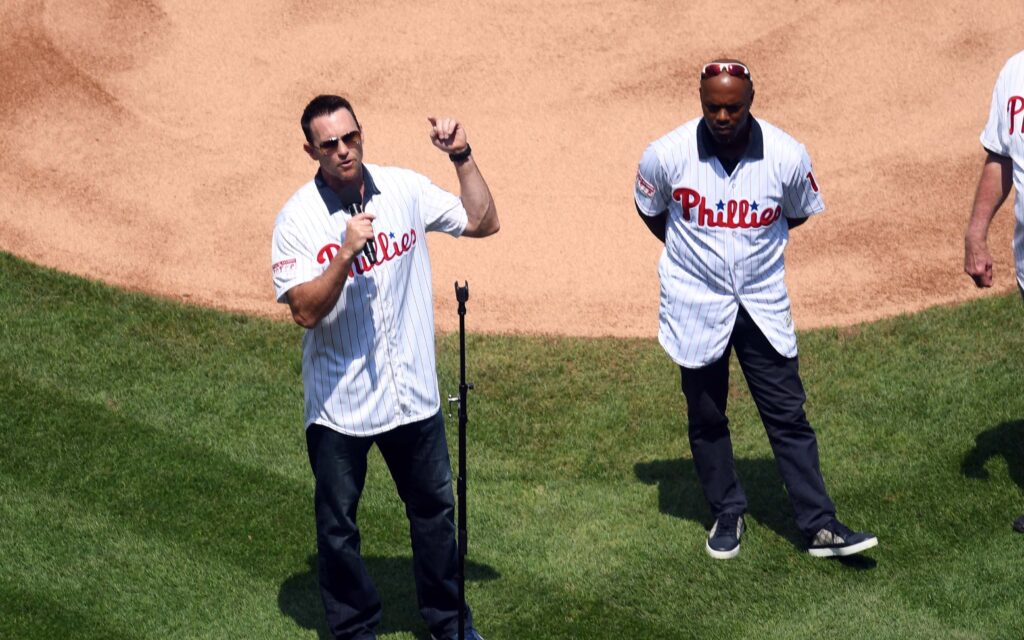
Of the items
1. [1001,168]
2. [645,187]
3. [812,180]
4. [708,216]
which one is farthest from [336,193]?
[1001,168]

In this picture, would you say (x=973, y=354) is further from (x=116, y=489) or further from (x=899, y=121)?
Answer: (x=116, y=489)

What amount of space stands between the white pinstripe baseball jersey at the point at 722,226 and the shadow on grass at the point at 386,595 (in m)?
1.43

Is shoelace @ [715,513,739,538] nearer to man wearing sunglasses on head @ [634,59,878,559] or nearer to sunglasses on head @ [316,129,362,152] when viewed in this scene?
man wearing sunglasses on head @ [634,59,878,559]

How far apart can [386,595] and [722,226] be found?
2.13m

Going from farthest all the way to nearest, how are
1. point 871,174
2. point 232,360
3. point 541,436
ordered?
point 871,174 < point 232,360 < point 541,436

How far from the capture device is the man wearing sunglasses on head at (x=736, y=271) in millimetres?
6215

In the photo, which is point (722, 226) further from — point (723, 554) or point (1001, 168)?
point (723, 554)

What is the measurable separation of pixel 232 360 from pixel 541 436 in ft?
6.28

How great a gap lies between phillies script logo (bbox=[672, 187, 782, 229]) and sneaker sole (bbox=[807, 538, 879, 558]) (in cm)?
142

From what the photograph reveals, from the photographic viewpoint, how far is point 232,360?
27.4 ft

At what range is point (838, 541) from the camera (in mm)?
6359

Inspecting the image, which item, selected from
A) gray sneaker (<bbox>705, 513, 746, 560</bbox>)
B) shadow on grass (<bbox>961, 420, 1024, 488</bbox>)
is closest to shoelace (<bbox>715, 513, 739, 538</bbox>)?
gray sneaker (<bbox>705, 513, 746, 560</bbox>)

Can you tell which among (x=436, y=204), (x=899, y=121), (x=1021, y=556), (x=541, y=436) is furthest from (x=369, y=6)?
(x=1021, y=556)

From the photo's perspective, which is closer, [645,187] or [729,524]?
[645,187]
